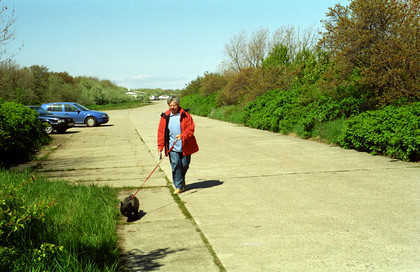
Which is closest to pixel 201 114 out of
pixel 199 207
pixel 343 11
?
pixel 343 11

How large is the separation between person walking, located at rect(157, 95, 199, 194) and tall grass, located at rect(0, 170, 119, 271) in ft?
3.95

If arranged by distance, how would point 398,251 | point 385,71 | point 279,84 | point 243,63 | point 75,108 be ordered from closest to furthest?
point 398,251
point 385,71
point 279,84
point 75,108
point 243,63

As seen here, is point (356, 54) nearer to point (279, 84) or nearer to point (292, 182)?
point (292, 182)

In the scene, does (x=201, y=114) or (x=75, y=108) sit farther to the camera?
(x=201, y=114)

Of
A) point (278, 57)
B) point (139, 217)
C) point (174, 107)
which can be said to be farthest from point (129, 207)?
point (278, 57)

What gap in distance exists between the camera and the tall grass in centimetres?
352

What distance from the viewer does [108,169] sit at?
1047 cm

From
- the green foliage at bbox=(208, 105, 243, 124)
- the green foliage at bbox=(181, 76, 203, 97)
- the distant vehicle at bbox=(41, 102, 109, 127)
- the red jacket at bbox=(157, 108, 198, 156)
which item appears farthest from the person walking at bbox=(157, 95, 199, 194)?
the green foliage at bbox=(181, 76, 203, 97)

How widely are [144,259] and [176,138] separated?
134 inches

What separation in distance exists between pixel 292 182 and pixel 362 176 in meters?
1.56

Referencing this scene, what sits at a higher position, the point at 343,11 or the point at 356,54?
the point at 343,11

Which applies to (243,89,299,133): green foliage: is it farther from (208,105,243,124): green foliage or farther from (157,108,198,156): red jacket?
(157,108,198,156): red jacket

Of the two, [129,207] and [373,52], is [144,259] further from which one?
[373,52]

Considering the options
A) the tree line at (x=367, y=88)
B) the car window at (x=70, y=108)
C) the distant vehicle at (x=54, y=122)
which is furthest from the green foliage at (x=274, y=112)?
the car window at (x=70, y=108)
